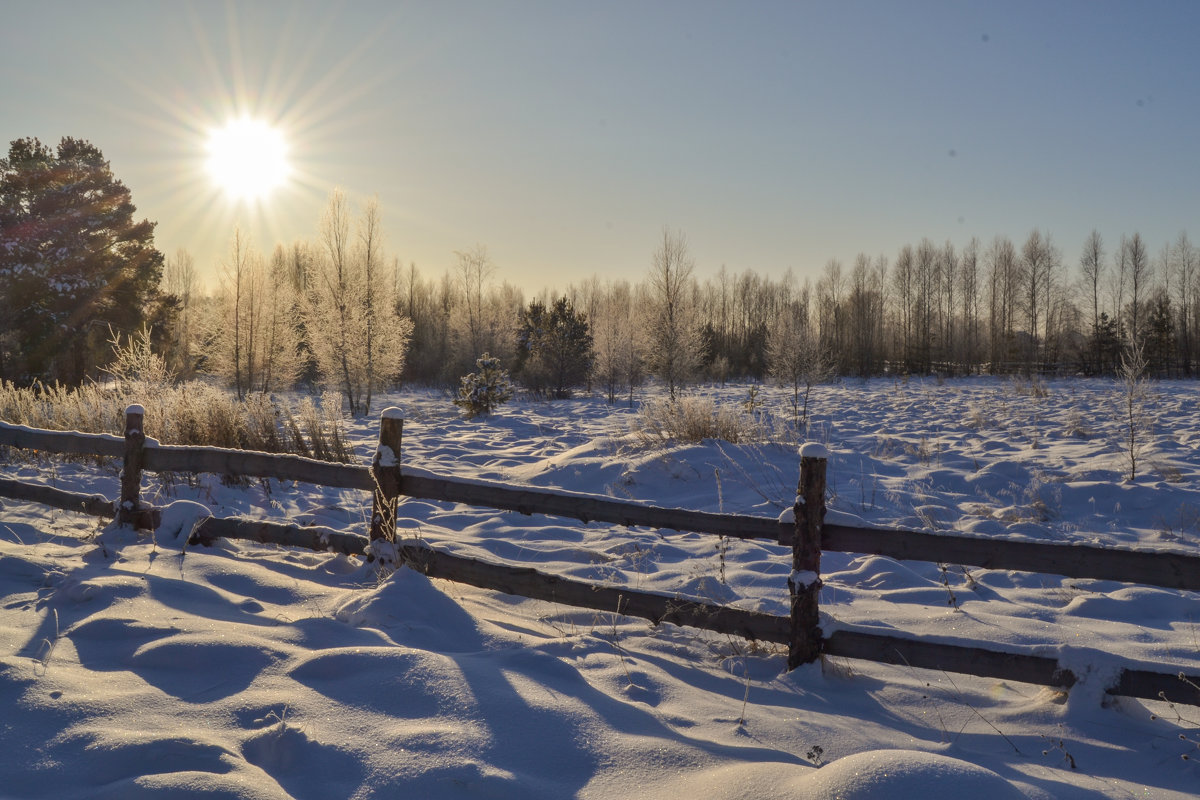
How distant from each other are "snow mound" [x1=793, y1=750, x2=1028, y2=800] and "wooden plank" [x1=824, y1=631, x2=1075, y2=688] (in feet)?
3.38

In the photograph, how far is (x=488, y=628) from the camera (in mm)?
3990

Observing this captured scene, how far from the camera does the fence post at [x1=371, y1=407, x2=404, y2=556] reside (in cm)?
473

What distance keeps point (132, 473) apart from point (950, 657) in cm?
581

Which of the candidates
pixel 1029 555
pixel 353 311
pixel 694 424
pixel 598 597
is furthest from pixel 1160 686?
pixel 353 311

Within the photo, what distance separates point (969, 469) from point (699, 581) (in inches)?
249

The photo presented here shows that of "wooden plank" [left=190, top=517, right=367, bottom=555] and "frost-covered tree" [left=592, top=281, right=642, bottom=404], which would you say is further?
"frost-covered tree" [left=592, top=281, right=642, bottom=404]

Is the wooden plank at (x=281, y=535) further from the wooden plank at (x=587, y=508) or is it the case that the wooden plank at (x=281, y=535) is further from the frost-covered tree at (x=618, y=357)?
the frost-covered tree at (x=618, y=357)

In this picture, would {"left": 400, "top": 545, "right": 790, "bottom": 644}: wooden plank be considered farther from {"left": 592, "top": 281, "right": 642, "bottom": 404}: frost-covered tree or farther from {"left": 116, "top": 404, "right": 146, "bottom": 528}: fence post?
{"left": 592, "top": 281, "right": 642, "bottom": 404}: frost-covered tree

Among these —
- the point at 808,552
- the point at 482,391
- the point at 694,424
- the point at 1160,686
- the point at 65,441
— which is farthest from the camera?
the point at 482,391

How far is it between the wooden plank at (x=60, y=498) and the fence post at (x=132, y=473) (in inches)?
9.1

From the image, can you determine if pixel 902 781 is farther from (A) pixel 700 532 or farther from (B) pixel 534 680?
(A) pixel 700 532

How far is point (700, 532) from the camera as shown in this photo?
4.13 m

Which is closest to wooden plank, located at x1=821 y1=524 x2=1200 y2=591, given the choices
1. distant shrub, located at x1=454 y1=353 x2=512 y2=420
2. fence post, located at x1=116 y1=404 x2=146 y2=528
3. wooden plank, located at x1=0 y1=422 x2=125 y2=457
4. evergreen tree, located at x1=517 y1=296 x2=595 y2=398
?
fence post, located at x1=116 y1=404 x2=146 y2=528

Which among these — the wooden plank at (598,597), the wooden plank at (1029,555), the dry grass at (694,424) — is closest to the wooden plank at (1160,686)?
the wooden plank at (1029,555)
